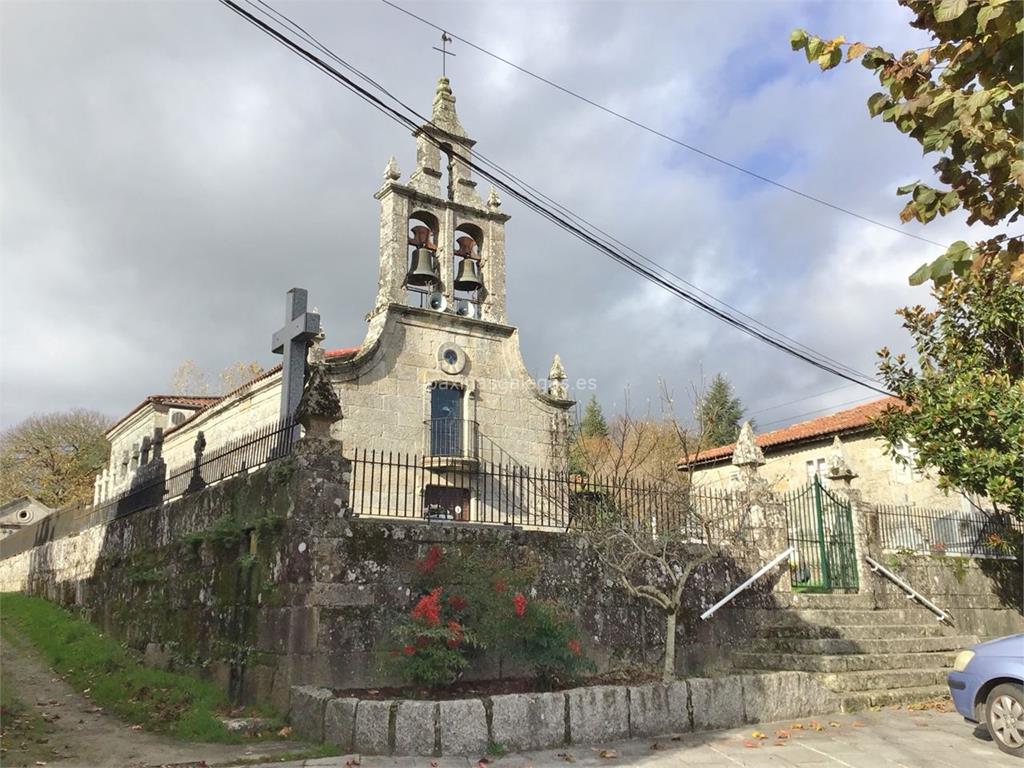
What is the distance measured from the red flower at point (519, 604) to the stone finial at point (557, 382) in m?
13.5

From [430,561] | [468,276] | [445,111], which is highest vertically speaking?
[445,111]

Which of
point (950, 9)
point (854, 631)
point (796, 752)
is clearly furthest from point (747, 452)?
Answer: point (950, 9)

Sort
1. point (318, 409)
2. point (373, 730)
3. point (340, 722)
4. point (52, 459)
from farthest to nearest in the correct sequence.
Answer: point (52, 459)
point (318, 409)
point (340, 722)
point (373, 730)

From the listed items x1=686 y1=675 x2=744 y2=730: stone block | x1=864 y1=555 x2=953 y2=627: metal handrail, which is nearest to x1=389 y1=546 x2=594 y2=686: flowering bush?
x1=686 y1=675 x2=744 y2=730: stone block

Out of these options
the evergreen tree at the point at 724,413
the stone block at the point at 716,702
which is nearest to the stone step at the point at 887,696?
the stone block at the point at 716,702

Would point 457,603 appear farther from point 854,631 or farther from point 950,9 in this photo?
point 854,631

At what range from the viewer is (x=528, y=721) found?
6562 mm

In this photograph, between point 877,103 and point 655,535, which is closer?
point 877,103

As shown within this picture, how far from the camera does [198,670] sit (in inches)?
343

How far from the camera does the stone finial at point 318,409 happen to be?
26.3 ft

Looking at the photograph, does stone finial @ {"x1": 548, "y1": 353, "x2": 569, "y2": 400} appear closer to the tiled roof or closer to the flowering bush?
the tiled roof

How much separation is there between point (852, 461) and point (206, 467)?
1602 centimetres

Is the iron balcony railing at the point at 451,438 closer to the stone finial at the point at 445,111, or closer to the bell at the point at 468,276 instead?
the bell at the point at 468,276

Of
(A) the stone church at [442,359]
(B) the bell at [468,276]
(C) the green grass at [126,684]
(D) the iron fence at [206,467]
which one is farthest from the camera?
(B) the bell at [468,276]
